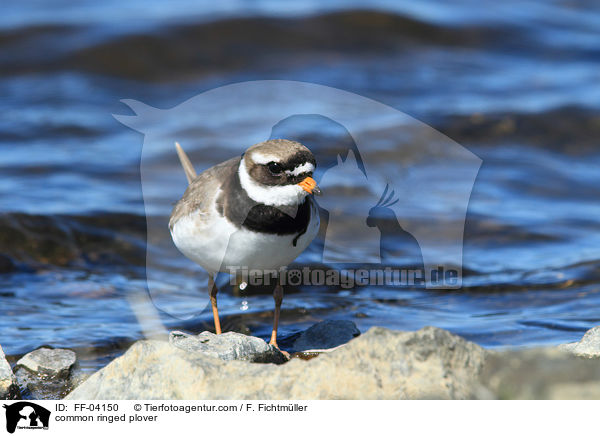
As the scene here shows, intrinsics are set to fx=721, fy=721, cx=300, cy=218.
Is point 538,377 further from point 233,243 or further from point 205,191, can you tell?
point 205,191

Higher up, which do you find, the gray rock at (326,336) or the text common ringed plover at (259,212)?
the text common ringed plover at (259,212)

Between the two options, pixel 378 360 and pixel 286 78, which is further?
pixel 286 78

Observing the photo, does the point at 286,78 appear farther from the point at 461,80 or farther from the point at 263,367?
the point at 263,367

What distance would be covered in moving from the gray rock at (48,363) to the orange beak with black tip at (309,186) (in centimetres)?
204

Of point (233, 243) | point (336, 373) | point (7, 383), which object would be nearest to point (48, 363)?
point (7, 383)

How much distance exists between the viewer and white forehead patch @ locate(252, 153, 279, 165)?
4906mm

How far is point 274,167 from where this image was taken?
16.3 ft

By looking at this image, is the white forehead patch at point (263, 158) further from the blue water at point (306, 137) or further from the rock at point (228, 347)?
the blue water at point (306, 137)

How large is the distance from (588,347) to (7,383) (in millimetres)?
3585

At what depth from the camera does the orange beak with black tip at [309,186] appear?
4.86m

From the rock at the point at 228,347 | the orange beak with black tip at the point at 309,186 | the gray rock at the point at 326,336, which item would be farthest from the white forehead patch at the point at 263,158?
the gray rock at the point at 326,336

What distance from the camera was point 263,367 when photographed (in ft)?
12.6

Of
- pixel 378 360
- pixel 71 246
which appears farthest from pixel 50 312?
pixel 378 360
